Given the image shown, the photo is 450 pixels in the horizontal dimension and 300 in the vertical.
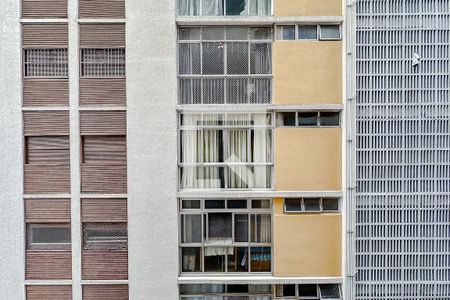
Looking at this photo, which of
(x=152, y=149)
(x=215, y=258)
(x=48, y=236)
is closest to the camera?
(x=152, y=149)

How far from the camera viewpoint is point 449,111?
789 cm

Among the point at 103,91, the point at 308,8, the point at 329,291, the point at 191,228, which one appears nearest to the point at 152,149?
the point at 103,91

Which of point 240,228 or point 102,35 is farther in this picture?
point 240,228

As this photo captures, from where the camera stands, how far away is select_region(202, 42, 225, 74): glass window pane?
8.06 m

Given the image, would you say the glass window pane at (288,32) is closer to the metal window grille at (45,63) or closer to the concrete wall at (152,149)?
the concrete wall at (152,149)

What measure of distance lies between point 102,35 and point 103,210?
411 centimetres

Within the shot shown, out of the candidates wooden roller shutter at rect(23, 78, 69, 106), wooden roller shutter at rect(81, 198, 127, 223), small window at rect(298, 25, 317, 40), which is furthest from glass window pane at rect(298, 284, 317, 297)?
wooden roller shutter at rect(23, 78, 69, 106)

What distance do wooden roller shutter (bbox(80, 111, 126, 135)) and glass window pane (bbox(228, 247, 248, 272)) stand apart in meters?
3.89

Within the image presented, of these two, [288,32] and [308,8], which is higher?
[308,8]

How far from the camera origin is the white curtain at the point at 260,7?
316 inches

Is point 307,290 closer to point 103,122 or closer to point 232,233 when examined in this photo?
point 232,233

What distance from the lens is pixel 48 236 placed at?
8.07 metres

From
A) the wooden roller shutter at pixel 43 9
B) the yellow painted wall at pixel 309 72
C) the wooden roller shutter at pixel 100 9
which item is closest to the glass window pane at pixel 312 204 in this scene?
the yellow painted wall at pixel 309 72

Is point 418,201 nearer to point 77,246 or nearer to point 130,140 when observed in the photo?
point 130,140
